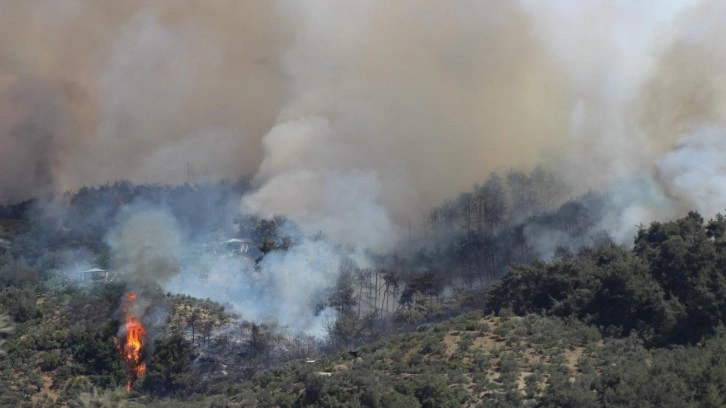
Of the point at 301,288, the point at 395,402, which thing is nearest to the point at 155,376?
the point at 301,288

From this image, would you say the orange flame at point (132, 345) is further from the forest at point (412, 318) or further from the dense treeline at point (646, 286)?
the dense treeline at point (646, 286)

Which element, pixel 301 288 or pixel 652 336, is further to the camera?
pixel 301 288

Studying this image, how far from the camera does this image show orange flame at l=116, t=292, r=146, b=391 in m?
69.7

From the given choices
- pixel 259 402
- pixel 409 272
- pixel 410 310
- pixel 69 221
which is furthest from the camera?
pixel 69 221

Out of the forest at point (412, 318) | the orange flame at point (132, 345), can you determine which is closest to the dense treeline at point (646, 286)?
the forest at point (412, 318)

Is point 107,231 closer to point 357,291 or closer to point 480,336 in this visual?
point 357,291

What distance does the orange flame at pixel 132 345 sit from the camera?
6969 cm

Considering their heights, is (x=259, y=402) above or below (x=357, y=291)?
below

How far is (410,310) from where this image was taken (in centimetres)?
7944

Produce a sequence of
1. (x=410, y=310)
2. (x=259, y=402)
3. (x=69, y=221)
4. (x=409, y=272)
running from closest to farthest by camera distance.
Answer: (x=259, y=402) → (x=410, y=310) → (x=409, y=272) → (x=69, y=221)

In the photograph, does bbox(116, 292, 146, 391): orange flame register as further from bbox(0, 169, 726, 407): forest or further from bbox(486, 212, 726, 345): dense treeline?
bbox(486, 212, 726, 345): dense treeline

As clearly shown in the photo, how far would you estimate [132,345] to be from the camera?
7138cm

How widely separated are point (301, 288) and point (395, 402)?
33752 millimetres

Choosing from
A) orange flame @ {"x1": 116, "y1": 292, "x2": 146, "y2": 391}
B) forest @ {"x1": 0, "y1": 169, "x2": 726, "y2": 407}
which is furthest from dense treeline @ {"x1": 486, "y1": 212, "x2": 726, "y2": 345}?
orange flame @ {"x1": 116, "y1": 292, "x2": 146, "y2": 391}
